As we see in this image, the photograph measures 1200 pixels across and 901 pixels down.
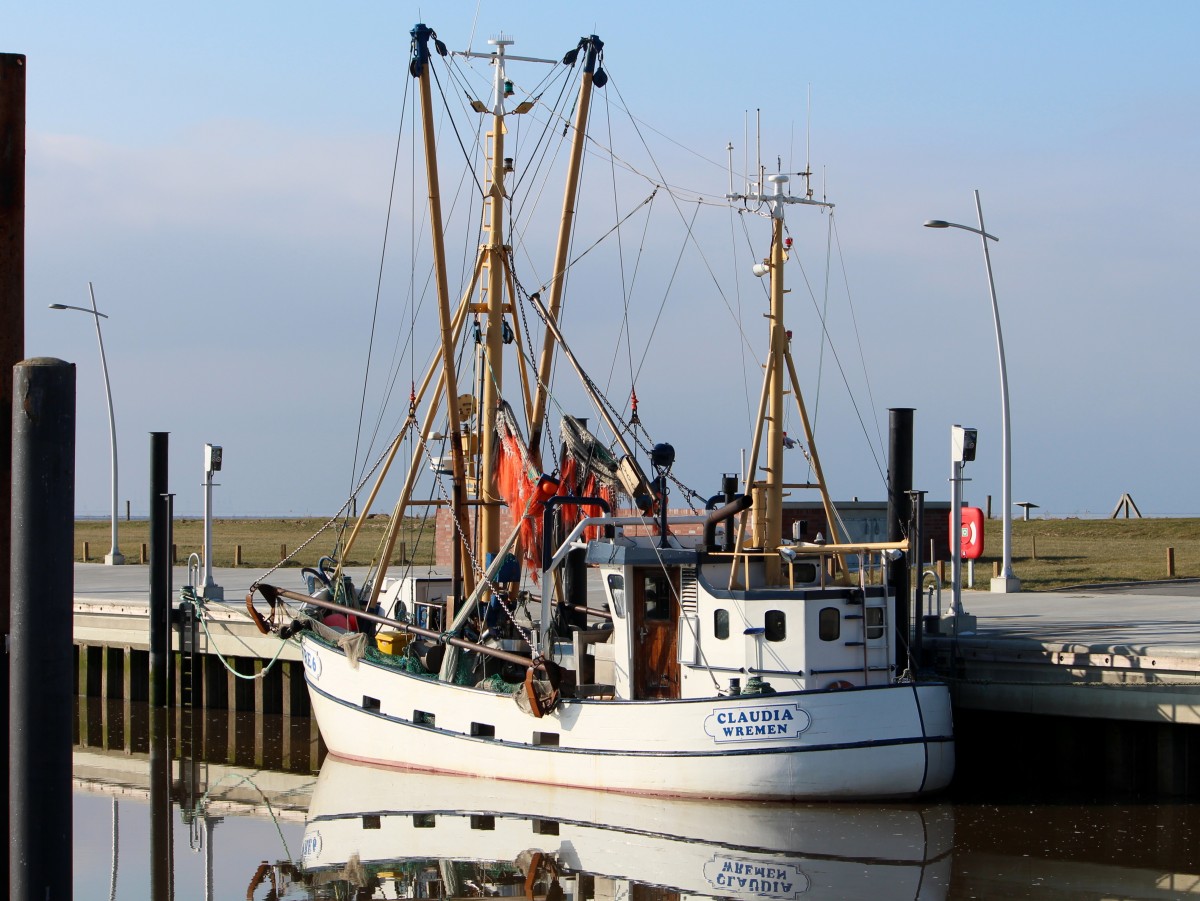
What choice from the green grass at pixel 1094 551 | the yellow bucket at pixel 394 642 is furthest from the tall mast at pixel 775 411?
the green grass at pixel 1094 551

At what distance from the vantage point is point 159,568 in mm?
26734

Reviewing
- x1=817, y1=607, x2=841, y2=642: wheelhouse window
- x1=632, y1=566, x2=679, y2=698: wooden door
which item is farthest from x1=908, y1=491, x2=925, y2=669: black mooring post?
x1=632, y1=566, x2=679, y2=698: wooden door

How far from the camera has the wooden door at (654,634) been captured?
63.9 feet

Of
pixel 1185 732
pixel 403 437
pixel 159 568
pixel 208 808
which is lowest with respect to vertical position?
pixel 208 808

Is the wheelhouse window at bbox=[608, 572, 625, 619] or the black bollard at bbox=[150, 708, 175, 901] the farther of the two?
the wheelhouse window at bbox=[608, 572, 625, 619]

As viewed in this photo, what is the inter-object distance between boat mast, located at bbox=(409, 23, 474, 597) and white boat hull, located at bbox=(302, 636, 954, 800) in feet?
8.81

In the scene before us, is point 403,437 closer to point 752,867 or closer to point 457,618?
point 457,618

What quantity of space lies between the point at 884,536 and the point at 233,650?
18001 millimetres

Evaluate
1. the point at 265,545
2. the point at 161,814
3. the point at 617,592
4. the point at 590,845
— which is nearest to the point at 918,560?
the point at 617,592

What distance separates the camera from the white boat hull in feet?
57.8

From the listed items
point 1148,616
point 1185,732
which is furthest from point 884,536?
point 1185,732

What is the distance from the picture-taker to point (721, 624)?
18750 millimetres

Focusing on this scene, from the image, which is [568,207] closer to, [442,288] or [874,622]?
[442,288]

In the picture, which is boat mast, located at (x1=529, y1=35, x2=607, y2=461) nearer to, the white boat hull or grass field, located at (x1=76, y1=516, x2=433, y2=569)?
the white boat hull
